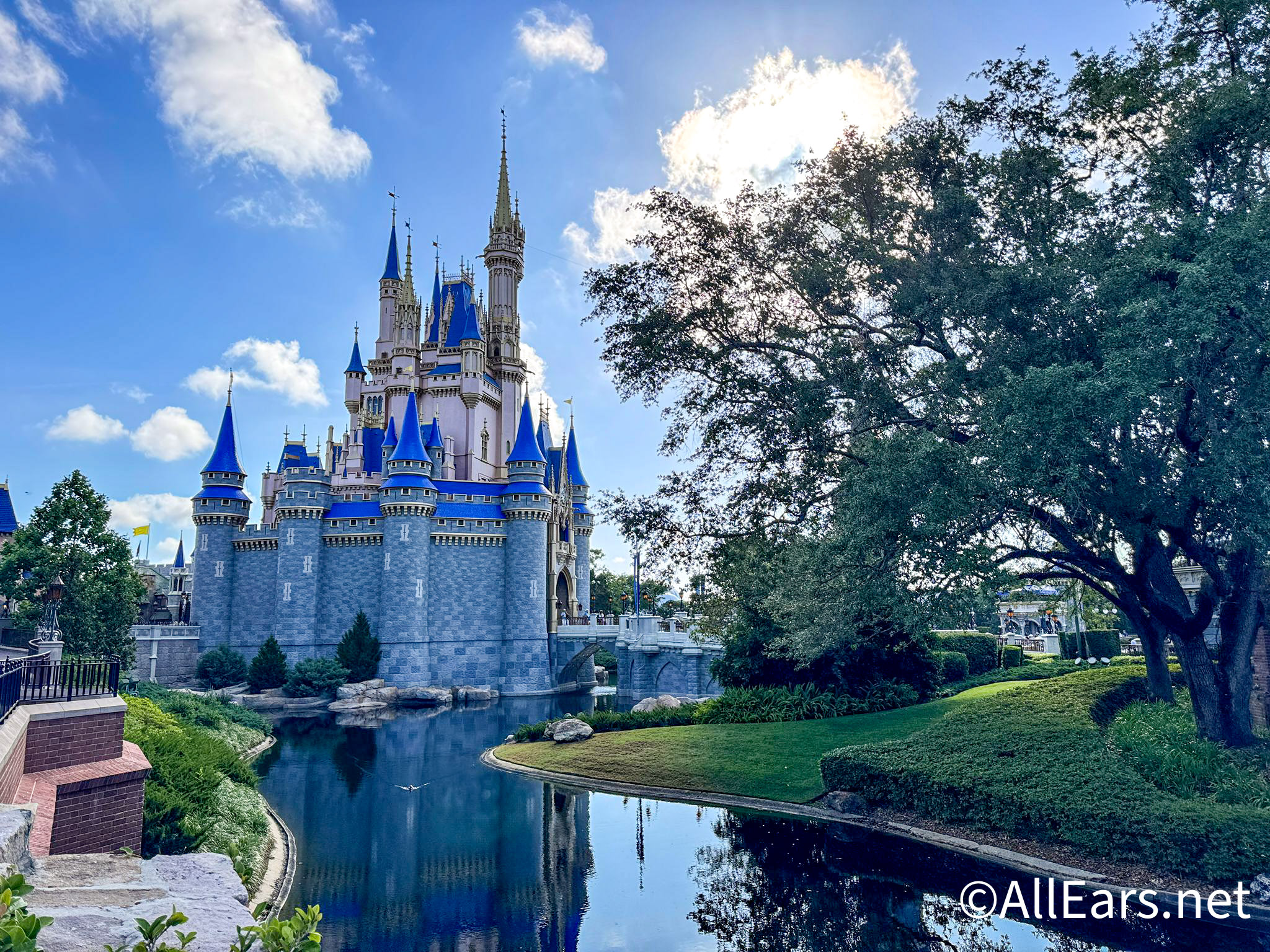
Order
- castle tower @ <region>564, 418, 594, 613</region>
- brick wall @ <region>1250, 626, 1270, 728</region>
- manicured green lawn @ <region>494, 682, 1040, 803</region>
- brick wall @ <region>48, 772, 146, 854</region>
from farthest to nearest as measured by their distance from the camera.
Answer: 1. castle tower @ <region>564, 418, 594, 613</region>
2. manicured green lawn @ <region>494, 682, 1040, 803</region>
3. brick wall @ <region>1250, 626, 1270, 728</region>
4. brick wall @ <region>48, 772, 146, 854</region>

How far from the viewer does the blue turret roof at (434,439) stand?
54.5 meters

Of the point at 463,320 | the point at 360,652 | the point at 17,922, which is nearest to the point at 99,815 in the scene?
the point at 17,922

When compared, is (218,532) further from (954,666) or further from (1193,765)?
(1193,765)

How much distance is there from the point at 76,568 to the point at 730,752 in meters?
27.7

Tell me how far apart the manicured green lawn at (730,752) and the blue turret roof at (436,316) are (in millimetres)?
42150

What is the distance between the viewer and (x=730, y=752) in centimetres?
1920

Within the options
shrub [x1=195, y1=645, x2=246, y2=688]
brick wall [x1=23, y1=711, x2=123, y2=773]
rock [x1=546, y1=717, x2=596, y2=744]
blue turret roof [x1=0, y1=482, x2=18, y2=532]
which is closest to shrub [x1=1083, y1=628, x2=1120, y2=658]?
rock [x1=546, y1=717, x2=596, y2=744]

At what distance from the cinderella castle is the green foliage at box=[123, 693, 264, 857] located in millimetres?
30227

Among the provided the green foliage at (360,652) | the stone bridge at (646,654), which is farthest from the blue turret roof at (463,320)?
the stone bridge at (646,654)

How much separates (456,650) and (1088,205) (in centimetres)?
4146

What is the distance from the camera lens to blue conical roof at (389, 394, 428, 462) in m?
48.5

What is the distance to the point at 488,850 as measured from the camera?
13992 mm

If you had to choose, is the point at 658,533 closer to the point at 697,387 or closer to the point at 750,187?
the point at 697,387

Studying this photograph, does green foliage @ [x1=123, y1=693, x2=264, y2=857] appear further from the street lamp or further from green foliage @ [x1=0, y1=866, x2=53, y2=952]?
green foliage @ [x1=0, y1=866, x2=53, y2=952]
